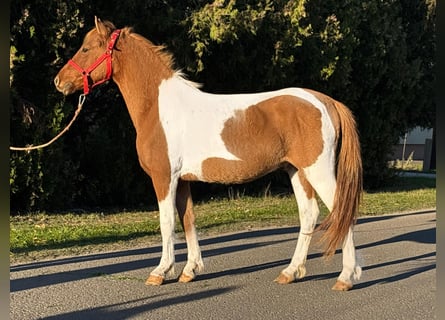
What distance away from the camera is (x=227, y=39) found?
505 inches

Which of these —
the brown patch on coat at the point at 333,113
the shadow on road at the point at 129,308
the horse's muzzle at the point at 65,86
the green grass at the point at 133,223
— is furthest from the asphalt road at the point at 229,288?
the horse's muzzle at the point at 65,86

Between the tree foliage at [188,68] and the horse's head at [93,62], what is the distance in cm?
500

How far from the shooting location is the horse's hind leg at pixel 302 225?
629 centimetres

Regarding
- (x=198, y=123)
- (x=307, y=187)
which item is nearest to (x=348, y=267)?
(x=307, y=187)

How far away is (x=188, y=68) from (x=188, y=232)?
7438mm

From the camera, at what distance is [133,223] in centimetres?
1138

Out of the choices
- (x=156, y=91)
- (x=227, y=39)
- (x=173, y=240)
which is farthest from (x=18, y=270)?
(x=227, y=39)

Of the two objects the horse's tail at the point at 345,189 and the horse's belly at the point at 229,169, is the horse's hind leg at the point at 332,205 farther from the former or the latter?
the horse's belly at the point at 229,169

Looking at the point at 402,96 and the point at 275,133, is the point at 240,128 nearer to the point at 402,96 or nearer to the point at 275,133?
the point at 275,133

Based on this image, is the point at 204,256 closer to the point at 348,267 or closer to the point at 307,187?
the point at 307,187

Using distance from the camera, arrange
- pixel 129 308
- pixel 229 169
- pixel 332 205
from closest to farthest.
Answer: pixel 129 308
pixel 332 205
pixel 229 169

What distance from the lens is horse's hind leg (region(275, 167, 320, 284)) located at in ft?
20.6

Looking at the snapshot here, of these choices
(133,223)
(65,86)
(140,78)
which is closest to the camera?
(140,78)

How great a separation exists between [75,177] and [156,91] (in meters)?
7.57
